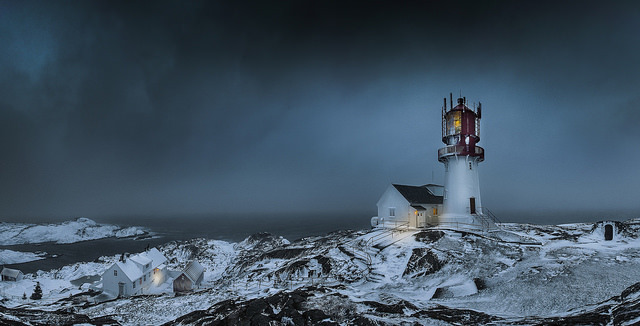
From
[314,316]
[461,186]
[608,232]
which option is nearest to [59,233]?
[314,316]

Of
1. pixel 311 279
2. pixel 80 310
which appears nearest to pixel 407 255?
pixel 311 279

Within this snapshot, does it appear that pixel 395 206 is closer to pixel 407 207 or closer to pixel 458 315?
pixel 407 207

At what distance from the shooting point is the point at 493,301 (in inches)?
695

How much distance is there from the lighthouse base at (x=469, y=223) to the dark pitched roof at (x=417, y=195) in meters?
4.43

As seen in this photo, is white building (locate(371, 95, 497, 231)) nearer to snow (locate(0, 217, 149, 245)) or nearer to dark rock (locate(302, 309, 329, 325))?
dark rock (locate(302, 309, 329, 325))

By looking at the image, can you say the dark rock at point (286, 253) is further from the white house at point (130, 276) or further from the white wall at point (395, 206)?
the white house at point (130, 276)

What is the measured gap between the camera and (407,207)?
39.7 meters

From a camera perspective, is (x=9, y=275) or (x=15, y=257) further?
(x=15, y=257)

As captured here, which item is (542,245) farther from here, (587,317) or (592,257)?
(587,317)

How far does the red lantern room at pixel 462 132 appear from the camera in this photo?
37975 mm

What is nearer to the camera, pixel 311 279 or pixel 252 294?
pixel 252 294

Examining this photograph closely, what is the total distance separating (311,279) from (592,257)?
22081mm

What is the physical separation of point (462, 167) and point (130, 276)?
4698 centimetres

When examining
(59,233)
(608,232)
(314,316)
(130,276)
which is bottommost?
(59,233)
